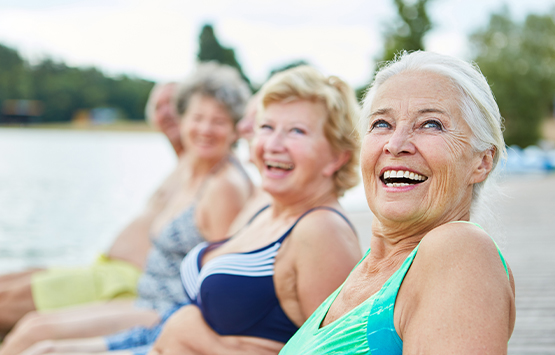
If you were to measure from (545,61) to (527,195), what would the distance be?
26.1m

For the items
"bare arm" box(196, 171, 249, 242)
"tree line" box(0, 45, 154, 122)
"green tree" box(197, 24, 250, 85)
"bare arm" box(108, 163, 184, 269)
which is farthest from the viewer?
"tree line" box(0, 45, 154, 122)

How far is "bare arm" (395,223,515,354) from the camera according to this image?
1021 mm

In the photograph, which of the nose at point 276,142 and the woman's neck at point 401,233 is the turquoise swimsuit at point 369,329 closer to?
the woman's neck at point 401,233

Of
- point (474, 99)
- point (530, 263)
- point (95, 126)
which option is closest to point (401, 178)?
point (474, 99)

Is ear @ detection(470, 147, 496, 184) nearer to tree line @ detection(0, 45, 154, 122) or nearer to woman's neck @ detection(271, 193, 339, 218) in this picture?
woman's neck @ detection(271, 193, 339, 218)

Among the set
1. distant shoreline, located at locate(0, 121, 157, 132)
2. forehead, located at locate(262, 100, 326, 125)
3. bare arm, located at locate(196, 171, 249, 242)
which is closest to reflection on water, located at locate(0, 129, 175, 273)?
bare arm, located at locate(196, 171, 249, 242)

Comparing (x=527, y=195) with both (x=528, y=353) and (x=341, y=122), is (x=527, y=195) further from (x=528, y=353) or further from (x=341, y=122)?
(x=341, y=122)

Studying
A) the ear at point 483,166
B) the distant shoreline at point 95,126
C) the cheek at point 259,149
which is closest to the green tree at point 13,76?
the distant shoreline at point 95,126

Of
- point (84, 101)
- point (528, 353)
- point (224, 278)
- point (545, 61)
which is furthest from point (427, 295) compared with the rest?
point (84, 101)

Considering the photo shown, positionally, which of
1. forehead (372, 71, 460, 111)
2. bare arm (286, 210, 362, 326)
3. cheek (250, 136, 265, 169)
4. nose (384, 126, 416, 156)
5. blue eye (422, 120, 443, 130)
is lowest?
bare arm (286, 210, 362, 326)

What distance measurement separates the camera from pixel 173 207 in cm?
348

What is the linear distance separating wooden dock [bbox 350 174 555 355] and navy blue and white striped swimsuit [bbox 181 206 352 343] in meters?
0.80

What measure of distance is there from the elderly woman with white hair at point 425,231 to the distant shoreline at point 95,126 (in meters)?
60.4

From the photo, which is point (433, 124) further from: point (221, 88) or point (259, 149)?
point (221, 88)
